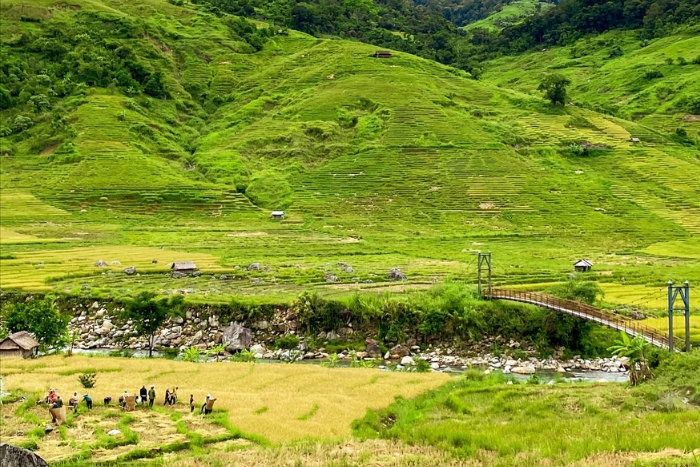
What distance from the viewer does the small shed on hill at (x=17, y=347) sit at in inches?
1389

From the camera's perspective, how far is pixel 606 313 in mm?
36125

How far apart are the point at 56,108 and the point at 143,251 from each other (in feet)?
199

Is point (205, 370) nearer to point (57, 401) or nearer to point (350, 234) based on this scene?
point (57, 401)

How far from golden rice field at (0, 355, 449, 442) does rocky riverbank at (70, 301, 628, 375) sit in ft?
24.7

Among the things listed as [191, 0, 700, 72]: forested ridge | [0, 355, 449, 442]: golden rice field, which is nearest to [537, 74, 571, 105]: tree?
[191, 0, 700, 72]: forested ridge

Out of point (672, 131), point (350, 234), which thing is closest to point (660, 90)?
point (672, 131)

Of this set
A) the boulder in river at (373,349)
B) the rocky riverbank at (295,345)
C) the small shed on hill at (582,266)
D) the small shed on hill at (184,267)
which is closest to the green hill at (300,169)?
the small shed on hill at (184,267)

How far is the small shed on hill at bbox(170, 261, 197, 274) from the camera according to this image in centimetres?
5431

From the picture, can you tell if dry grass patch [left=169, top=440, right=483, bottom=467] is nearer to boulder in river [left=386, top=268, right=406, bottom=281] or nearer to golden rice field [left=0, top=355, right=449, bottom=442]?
golden rice field [left=0, top=355, right=449, bottom=442]

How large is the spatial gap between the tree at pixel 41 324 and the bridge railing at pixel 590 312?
27.8 metres

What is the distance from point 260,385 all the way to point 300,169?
69652mm

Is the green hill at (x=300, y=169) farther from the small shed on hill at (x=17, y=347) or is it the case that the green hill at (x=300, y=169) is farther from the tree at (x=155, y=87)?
the small shed on hill at (x=17, y=347)

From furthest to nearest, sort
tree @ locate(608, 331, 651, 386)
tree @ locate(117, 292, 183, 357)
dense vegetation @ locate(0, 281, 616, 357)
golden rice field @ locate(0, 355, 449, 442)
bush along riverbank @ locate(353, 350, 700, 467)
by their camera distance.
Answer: tree @ locate(117, 292, 183, 357)
dense vegetation @ locate(0, 281, 616, 357)
tree @ locate(608, 331, 651, 386)
golden rice field @ locate(0, 355, 449, 442)
bush along riverbank @ locate(353, 350, 700, 467)

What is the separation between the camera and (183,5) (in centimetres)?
17475
